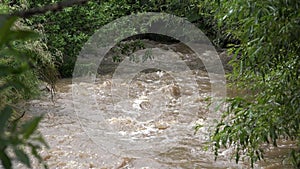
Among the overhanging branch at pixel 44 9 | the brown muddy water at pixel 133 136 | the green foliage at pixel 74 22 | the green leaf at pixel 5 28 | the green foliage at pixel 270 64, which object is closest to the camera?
the green leaf at pixel 5 28

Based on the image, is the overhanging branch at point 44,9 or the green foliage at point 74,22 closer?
the overhanging branch at point 44,9

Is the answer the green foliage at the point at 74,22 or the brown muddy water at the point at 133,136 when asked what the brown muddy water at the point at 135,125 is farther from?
the green foliage at the point at 74,22

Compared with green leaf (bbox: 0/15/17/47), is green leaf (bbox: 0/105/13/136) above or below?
below

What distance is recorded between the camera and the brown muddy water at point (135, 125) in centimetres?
367

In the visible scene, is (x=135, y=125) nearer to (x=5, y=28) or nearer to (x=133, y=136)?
(x=133, y=136)

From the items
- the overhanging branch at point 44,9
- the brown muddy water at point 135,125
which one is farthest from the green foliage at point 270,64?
the overhanging branch at point 44,9

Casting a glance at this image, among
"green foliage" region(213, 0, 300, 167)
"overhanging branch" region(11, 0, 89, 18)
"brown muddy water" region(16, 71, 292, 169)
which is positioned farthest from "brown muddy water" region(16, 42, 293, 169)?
"overhanging branch" region(11, 0, 89, 18)

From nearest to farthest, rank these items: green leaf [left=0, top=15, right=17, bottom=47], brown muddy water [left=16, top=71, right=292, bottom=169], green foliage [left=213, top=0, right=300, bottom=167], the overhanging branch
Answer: green leaf [left=0, top=15, right=17, bottom=47] < the overhanging branch < green foliage [left=213, top=0, right=300, bottom=167] < brown muddy water [left=16, top=71, right=292, bottom=169]

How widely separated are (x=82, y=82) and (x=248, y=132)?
12.7 ft

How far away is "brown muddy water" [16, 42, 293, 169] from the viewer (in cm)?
367

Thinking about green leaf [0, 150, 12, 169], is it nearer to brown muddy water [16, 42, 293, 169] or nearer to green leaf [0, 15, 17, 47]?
green leaf [0, 15, 17, 47]

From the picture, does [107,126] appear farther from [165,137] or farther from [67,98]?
[67,98]

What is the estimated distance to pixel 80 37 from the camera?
5.81 metres

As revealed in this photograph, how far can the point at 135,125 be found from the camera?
4516 mm
